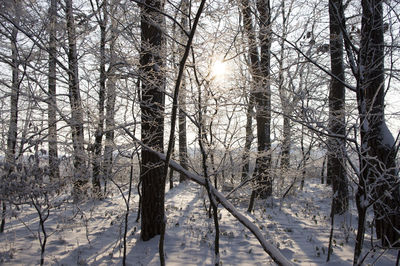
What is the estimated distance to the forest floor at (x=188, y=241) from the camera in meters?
4.46

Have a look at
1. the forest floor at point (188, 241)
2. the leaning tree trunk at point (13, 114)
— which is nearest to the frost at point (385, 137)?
the forest floor at point (188, 241)

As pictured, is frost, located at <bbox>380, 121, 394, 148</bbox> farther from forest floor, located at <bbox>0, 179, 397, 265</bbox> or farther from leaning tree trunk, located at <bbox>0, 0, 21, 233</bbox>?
leaning tree trunk, located at <bbox>0, 0, 21, 233</bbox>

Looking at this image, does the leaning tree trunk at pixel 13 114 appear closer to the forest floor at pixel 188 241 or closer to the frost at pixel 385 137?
the forest floor at pixel 188 241

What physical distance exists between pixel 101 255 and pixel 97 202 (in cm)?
488

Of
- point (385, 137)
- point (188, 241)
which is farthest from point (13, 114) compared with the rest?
point (385, 137)

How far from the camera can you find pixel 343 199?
687 centimetres

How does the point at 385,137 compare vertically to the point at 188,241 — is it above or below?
above

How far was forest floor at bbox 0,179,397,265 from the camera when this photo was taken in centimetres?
446

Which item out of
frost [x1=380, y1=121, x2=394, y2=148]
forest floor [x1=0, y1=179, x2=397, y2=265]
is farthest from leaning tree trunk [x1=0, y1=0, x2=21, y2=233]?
frost [x1=380, y1=121, x2=394, y2=148]

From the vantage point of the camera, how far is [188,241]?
530 cm

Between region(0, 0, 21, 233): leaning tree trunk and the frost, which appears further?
region(0, 0, 21, 233): leaning tree trunk

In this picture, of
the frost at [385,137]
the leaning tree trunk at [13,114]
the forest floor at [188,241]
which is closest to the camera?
the forest floor at [188,241]

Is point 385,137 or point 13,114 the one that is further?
point 13,114

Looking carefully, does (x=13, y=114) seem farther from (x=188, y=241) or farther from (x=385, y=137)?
(x=385, y=137)
